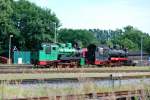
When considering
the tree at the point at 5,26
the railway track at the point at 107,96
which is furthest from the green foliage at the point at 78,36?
the railway track at the point at 107,96

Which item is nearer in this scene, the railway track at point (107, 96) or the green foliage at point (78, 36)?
the railway track at point (107, 96)

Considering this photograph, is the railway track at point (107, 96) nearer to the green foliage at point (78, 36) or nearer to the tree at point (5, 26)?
the tree at point (5, 26)

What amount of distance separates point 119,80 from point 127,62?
3773 centimetres

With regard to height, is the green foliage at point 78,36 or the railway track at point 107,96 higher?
the green foliage at point 78,36

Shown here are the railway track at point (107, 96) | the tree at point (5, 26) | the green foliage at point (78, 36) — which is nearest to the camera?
the railway track at point (107, 96)

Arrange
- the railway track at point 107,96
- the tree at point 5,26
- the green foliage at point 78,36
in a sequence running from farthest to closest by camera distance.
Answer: the green foliage at point 78,36 → the tree at point 5,26 → the railway track at point 107,96

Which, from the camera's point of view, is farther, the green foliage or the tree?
the green foliage

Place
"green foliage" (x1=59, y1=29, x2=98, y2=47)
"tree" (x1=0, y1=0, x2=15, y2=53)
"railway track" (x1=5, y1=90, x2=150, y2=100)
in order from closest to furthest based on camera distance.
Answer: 1. "railway track" (x1=5, y1=90, x2=150, y2=100)
2. "tree" (x1=0, y1=0, x2=15, y2=53)
3. "green foliage" (x1=59, y1=29, x2=98, y2=47)

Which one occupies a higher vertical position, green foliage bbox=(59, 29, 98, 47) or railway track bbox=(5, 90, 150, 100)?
green foliage bbox=(59, 29, 98, 47)

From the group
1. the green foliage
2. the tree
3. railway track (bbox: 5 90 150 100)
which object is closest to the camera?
railway track (bbox: 5 90 150 100)

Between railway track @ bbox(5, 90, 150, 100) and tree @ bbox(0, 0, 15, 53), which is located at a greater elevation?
tree @ bbox(0, 0, 15, 53)

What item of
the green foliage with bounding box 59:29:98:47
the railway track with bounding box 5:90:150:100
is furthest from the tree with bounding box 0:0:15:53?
the green foliage with bounding box 59:29:98:47

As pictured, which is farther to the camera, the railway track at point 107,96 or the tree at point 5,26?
the tree at point 5,26

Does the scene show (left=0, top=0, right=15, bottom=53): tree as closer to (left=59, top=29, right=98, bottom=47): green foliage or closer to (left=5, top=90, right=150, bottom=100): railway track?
(left=5, top=90, right=150, bottom=100): railway track
